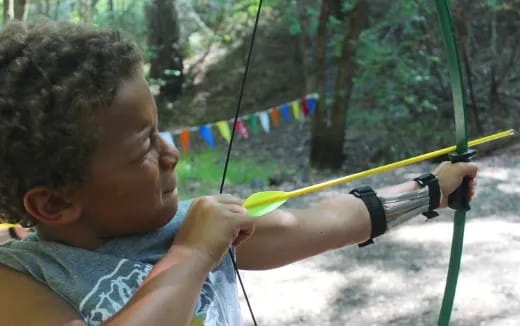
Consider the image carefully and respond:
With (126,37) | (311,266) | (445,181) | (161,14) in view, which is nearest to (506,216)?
(311,266)

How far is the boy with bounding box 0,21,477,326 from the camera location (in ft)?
2.21

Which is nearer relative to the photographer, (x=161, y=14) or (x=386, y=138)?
(x=386, y=138)

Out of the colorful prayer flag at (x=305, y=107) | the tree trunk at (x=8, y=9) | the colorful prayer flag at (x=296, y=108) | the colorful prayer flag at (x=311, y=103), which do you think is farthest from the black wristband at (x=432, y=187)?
the colorful prayer flag at (x=296, y=108)

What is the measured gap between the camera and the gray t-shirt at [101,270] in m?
0.71

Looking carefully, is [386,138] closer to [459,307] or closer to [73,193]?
[459,307]

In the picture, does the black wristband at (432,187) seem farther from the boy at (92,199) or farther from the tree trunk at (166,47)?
the tree trunk at (166,47)

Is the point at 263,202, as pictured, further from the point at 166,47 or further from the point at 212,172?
the point at 166,47

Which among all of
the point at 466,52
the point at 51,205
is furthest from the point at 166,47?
the point at 51,205

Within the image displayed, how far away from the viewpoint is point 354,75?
5.77 meters

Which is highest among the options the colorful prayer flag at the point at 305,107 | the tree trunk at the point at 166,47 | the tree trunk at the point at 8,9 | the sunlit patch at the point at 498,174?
the tree trunk at the point at 8,9

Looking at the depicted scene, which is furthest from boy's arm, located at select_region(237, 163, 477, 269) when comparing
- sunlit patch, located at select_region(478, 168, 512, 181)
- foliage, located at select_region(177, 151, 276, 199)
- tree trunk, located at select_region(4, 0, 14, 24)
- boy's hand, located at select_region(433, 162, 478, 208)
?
tree trunk, located at select_region(4, 0, 14, 24)

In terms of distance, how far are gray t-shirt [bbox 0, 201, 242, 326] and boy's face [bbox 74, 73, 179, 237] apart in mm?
31

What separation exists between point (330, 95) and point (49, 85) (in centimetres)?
552

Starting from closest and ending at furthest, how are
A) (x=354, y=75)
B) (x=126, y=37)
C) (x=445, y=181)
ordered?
(x=126, y=37) → (x=445, y=181) → (x=354, y=75)
